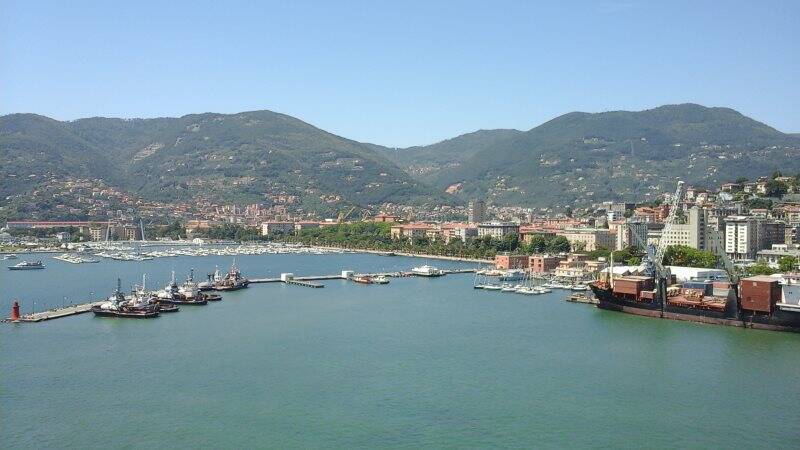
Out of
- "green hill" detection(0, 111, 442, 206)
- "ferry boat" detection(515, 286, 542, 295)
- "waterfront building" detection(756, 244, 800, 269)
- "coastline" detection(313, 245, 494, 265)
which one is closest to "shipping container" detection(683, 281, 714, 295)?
"ferry boat" detection(515, 286, 542, 295)

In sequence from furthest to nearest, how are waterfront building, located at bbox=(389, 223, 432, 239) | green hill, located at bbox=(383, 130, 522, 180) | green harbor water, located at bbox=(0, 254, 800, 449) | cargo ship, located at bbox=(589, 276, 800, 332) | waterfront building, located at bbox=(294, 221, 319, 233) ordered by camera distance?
green hill, located at bbox=(383, 130, 522, 180) → waterfront building, located at bbox=(294, 221, 319, 233) → waterfront building, located at bbox=(389, 223, 432, 239) → cargo ship, located at bbox=(589, 276, 800, 332) → green harbor water, located at bbox=(0, 254, 800, 449)

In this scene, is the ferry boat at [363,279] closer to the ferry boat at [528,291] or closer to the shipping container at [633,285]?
the ferry boat at [528,291]

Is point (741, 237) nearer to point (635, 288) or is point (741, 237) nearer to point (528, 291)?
point (528, 291)

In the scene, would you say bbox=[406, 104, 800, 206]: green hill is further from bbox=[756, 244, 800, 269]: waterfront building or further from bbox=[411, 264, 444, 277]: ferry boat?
bbox=[411, 264, 444, 277]: ferry boat

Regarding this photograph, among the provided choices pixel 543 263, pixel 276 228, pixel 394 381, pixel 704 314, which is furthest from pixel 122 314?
pixel 276 228

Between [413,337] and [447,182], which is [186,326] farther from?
[447,182]
